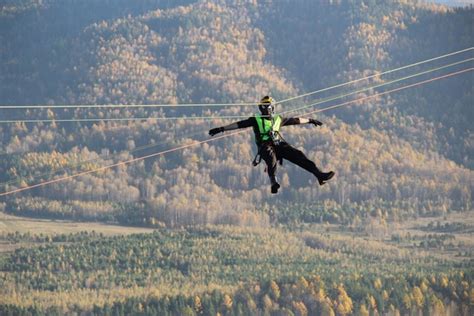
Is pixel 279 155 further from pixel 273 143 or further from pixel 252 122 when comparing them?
pixel 252 122

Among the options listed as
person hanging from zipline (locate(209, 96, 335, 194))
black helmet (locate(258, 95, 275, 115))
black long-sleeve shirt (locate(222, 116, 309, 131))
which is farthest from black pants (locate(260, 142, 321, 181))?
black helmet (locate(258, 95, 275, 115))

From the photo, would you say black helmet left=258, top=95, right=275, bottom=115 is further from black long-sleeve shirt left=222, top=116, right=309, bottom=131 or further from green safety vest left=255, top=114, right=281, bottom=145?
black long-sleeve shirt left=222, top=116, right=309, bottom=131

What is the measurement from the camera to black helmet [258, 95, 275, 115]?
47156 mm

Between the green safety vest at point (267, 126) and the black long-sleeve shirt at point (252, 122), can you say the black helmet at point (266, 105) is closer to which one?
the green safety vest at point (267, 126)

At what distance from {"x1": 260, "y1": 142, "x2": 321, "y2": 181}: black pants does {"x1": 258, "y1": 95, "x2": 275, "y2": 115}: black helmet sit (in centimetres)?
129

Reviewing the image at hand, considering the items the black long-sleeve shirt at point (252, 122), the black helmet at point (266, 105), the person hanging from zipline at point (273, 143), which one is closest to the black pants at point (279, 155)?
the person hanging from zipline at point (273, 143)

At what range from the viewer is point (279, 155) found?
49312mm

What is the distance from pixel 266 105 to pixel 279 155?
2.39 m

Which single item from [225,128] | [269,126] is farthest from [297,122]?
[225,128]

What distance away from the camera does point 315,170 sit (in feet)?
157

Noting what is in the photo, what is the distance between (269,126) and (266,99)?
1720 millimetres

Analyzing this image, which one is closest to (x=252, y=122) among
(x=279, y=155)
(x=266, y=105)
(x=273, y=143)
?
(x=266, y=105)

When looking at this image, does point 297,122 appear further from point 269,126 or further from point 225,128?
point 225,128

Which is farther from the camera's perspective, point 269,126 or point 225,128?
point 269,126
